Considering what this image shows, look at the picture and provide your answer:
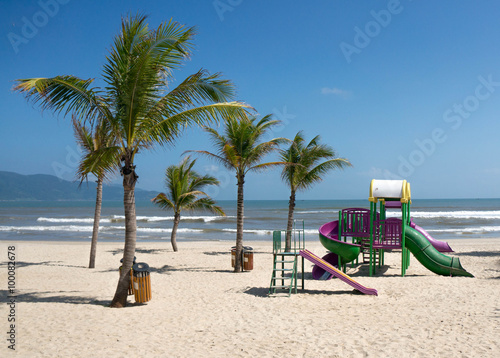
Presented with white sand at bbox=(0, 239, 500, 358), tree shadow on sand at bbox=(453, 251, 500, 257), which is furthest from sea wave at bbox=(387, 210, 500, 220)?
white sand at bbox=(0, 239, 500, 358)

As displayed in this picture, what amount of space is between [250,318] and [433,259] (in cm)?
780

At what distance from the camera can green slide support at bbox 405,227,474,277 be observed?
42.5ft

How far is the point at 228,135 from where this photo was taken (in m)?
13.9

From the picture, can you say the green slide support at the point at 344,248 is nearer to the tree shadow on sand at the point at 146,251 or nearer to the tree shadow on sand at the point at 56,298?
the tree shadow on sand at the point at 56,298

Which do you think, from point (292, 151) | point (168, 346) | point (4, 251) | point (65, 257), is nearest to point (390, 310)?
point (168, 346)

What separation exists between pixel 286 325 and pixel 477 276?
870 cm

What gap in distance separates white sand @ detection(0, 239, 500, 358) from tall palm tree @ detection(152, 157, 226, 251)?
21.3ft

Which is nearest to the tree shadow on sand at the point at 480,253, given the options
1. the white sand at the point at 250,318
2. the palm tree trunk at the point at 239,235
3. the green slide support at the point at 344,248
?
the white sand at the point at 250,318

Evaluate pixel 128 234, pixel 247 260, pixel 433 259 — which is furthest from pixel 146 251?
pixel 433 259

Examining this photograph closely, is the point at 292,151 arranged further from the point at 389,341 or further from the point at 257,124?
the point at 389,341

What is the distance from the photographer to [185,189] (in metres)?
19.8

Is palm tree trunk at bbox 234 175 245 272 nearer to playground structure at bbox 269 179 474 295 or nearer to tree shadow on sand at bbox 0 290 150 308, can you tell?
playground structure at bbox 269 179 474 295

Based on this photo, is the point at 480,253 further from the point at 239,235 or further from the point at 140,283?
the point at 140,283

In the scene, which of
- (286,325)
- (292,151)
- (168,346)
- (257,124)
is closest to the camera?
(168,346)
